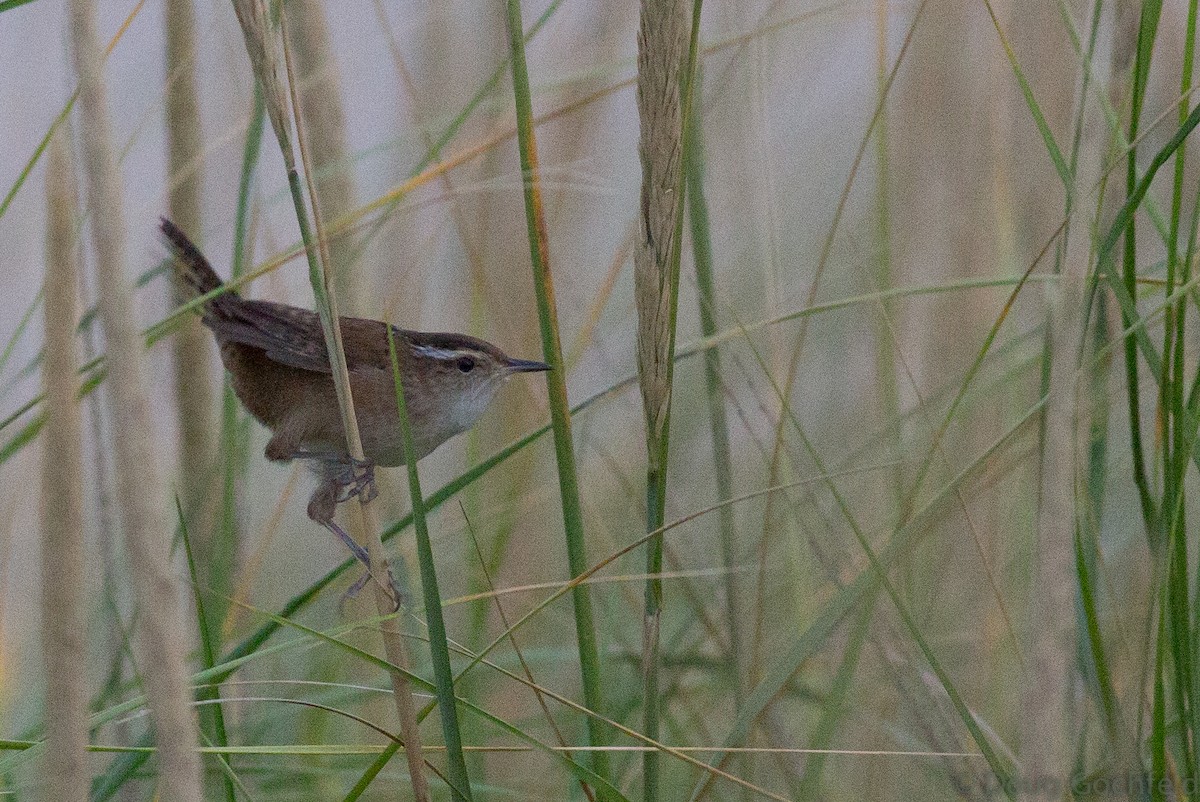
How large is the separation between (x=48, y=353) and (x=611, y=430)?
9.11 feet

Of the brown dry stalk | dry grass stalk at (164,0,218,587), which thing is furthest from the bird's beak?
the brown dry stalk

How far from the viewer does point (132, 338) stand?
75cm

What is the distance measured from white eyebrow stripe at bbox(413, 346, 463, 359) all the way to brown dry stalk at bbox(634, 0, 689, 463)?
1.28m

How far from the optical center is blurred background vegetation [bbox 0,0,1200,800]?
129 cm

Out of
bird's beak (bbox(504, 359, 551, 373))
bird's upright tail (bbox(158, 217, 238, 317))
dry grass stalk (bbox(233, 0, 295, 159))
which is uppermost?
dry grass stalk (bbox(233, 0, 295, 159))

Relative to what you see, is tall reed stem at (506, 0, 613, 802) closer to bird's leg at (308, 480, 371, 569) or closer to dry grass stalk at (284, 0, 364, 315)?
dry grass stalk at (284, 0, 364, 315)

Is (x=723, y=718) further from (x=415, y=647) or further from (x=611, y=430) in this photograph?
(x=611, y=430)

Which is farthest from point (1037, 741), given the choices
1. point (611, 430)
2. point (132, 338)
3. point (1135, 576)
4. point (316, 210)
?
point (611, 430)

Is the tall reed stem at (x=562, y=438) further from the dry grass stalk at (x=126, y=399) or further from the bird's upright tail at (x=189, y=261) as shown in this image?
the bird's upright tail at (x=189, y=261)

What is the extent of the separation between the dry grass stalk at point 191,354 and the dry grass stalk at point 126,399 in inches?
46.3

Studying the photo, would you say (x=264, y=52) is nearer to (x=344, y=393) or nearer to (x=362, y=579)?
(x=344, y=393)

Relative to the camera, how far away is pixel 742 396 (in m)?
3.40

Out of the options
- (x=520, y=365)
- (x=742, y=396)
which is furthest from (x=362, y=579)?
(x=742, y=396)

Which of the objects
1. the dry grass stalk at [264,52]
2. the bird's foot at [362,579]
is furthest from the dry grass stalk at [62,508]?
the bird's foot at [362,579]
